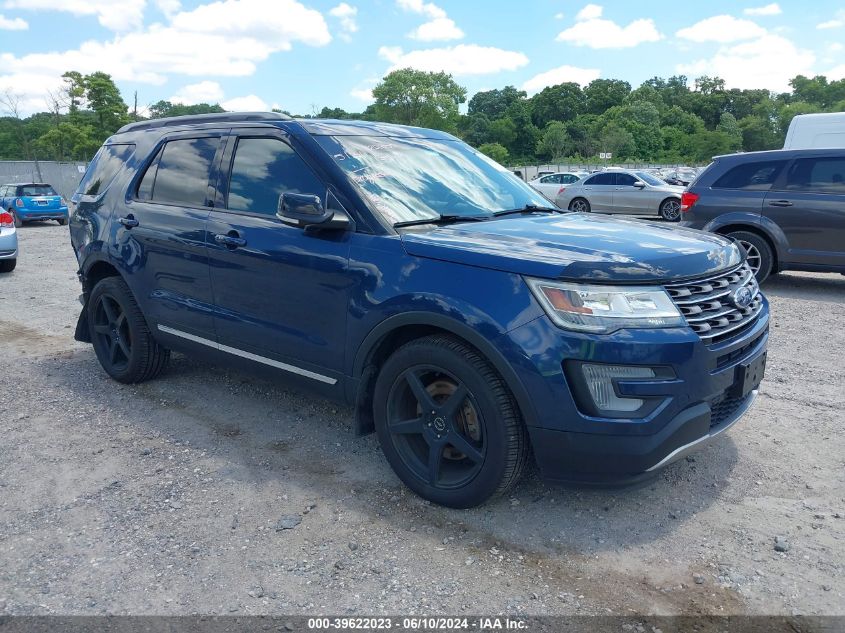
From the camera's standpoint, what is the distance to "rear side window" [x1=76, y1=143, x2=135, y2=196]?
5.23 metres

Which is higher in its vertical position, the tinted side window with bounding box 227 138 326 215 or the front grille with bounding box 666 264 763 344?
the tinted side window with bounding box 227 138 326 215

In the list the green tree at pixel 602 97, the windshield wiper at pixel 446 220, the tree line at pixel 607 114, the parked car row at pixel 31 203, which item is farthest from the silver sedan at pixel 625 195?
the green tree at pixel 602 97

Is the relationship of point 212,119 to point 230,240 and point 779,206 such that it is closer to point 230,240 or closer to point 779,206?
point 230,240

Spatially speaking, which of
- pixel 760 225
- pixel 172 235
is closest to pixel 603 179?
pixel 760 225

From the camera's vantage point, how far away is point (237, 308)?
4141 mm

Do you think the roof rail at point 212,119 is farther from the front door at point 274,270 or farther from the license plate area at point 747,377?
the license plate area at point 747,377

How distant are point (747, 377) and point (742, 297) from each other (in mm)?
383

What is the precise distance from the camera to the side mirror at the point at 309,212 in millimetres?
3459

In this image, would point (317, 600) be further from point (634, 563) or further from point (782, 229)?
point (782, 229)

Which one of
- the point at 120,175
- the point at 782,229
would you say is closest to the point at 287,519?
the point at 120,175

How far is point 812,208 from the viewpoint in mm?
8617

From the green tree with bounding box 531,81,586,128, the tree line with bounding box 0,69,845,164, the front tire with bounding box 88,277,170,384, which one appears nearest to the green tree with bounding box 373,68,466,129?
the tree line with bounding box 0,69,845,164

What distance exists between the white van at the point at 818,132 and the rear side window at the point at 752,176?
10.2 ft

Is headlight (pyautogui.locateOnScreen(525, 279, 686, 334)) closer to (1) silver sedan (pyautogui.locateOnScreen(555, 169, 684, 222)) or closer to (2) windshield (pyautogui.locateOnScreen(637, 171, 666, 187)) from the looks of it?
(1) silver sedan (pyautogui.locateOnScreen(555, 169, 684, 222))
